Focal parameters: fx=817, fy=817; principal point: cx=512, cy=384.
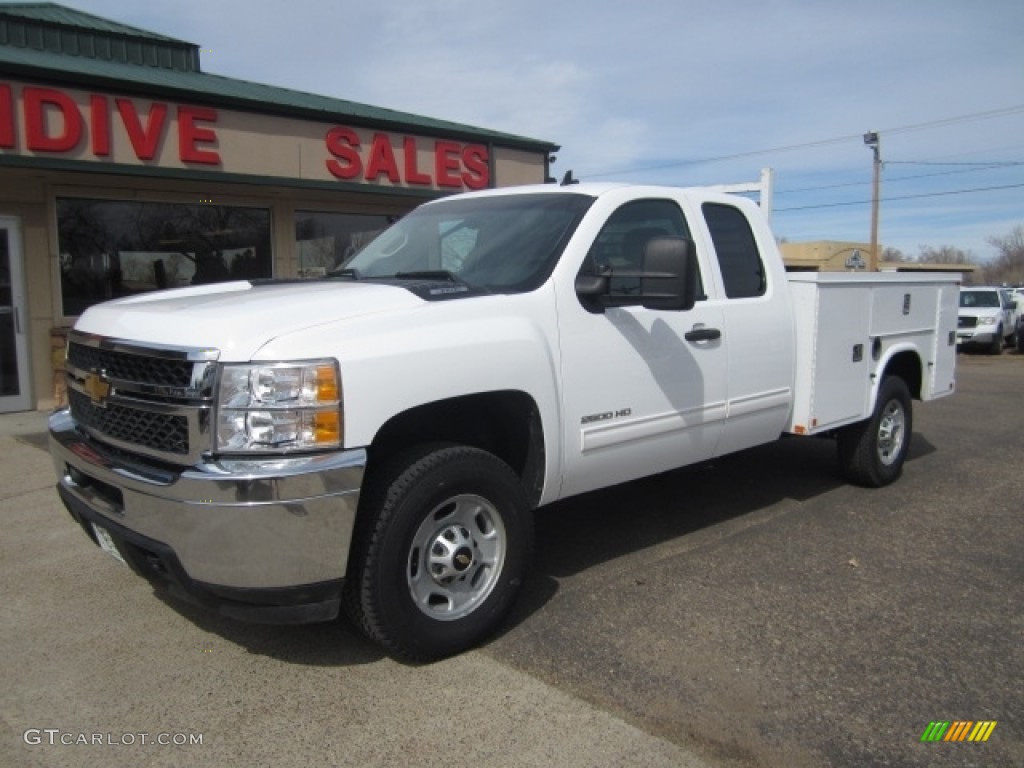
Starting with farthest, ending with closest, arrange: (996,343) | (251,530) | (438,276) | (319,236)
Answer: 1. (996,343)
2. (319,236)
3. (438,276)
4. (251,530)

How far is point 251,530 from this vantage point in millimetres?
2811

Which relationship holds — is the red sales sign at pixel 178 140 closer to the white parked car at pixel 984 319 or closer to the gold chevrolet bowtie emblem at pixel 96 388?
the gold chevrolet bowtie emblem at pixel 96 388

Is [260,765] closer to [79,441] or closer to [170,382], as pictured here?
[170,382]

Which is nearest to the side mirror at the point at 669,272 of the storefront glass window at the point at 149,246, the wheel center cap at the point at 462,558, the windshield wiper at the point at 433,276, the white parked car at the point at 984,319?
the windshield wiper at the point at 433,276

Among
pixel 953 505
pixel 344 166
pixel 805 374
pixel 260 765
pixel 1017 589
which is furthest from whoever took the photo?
pixel 344 166

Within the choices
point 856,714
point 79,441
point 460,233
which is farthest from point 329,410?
point 856,714

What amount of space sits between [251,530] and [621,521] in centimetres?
302

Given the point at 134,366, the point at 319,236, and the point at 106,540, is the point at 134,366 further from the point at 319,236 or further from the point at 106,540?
the point at 319,236

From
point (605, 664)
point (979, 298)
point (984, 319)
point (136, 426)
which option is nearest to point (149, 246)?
point (136, 426)

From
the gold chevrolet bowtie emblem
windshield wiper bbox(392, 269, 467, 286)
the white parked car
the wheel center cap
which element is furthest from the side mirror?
the white parked car

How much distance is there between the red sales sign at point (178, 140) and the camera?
8508 millimetres

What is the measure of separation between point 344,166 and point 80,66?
3259 millimetres

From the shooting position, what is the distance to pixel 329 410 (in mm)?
2914

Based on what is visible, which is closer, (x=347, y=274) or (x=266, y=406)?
(x=266, y=406)
